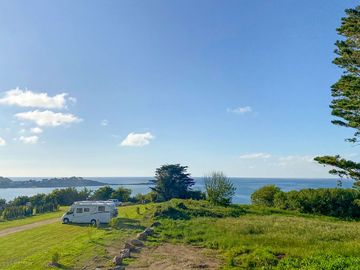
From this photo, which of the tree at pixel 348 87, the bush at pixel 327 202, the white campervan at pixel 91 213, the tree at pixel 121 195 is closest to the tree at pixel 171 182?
the tree at pixel 121 195

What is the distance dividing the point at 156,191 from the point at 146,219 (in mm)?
29855

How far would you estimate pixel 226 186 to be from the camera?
42719mm

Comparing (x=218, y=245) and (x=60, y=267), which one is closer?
(x=60, y=267)

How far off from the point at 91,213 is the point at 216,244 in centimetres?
1769

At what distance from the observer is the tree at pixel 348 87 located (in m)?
21.8

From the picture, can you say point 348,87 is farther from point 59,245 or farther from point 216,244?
point 59,245

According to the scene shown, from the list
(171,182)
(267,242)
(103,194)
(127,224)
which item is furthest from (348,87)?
(103,194)

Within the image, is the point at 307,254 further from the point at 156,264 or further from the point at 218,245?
the point at 156,264

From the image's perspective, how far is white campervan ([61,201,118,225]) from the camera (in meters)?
33.2

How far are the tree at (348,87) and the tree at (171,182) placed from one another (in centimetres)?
3697

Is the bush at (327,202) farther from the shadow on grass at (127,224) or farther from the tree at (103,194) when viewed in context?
the tree at (103,194)

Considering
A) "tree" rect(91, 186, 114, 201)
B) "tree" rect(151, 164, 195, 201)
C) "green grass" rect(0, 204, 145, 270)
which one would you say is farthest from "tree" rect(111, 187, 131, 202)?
"green grass" rect(0, 204, 145, 270)

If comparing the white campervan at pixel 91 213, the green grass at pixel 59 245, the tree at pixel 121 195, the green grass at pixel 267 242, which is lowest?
the green grass at pixel 59 245

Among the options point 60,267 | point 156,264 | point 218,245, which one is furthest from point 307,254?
point 60,267
